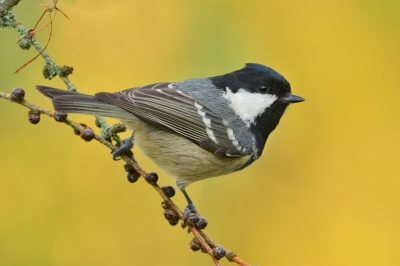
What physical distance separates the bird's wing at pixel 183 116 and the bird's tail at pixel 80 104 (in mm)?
66

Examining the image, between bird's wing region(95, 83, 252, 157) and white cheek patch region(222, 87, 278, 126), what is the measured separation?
0.11 meters

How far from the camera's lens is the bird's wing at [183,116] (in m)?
2.71

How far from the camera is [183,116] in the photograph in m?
2.88

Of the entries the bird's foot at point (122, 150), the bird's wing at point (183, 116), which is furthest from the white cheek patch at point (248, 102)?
the bird's foot at point (122, 150)

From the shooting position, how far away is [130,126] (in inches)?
110

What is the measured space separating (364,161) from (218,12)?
147 centimetres

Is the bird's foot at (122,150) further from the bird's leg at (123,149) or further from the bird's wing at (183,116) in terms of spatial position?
the bird's wing at (183,116)

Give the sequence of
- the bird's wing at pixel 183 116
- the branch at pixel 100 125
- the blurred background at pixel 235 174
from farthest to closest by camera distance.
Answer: the blurred background at pixel 235 174 → the bird's wing at pixel 183 116 → the branch at pixel 100 125

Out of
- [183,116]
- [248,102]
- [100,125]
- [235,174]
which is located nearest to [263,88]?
Answer: [248,102]

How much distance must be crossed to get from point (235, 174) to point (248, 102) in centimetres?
82

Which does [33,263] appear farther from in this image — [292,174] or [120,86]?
[292,174]

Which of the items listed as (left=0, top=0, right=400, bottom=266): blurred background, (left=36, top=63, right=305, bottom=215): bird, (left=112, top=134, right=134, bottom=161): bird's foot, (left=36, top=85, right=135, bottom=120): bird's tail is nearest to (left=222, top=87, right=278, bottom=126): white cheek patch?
(left=36, top=63, right=305, bottom=215): bird

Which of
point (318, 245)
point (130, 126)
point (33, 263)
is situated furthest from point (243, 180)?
point (33, 263)

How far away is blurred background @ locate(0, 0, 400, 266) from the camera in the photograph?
346 cm
